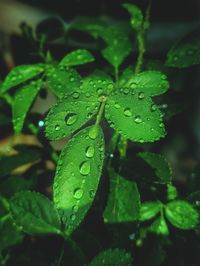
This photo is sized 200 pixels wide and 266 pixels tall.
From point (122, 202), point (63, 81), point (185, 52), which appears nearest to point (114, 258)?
point (122, 202)

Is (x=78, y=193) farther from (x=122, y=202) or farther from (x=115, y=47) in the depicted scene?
(x=115, y=47)

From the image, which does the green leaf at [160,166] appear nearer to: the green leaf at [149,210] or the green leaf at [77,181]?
the green leaf at [149,210]

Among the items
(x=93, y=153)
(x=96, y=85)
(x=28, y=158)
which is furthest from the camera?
(x=28, y=158)

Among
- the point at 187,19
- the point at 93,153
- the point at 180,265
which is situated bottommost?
the point at 180,265

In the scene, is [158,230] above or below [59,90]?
below

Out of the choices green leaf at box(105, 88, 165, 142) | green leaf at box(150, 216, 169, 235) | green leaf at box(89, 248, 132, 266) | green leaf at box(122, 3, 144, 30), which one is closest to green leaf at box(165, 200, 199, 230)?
green leaf at box(150, 216, 169, 235)

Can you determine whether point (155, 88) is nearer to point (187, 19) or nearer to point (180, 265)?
point (180, 265)

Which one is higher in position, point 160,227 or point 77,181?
point 77,181

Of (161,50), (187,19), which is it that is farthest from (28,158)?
(187,19)
